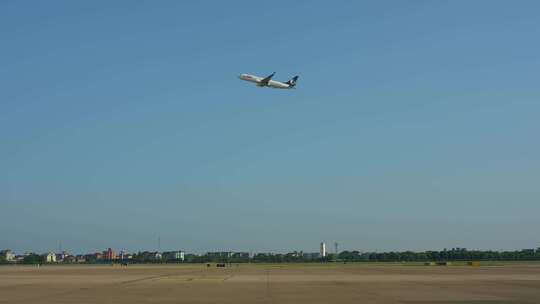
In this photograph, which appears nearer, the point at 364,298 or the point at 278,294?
the point at 364,298

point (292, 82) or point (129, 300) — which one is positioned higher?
point (292, 82)

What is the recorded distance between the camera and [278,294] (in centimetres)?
4497

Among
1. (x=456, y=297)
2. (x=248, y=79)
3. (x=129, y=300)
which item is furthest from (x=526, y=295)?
(x=248, y=79)

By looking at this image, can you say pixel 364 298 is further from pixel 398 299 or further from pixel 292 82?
pixel 292 82

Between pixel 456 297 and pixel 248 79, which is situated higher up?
pixel 248 79

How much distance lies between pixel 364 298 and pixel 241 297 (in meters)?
7.81

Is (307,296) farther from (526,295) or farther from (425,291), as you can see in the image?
(526,295)

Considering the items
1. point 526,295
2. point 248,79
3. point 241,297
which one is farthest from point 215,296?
point 248,79

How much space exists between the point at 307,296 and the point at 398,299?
240 inches

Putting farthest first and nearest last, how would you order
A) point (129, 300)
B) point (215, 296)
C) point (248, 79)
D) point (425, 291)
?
point (248, 79) < point (425, 291) < point (215, 296) < point (129, 300)

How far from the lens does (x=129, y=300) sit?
40250 millimetres

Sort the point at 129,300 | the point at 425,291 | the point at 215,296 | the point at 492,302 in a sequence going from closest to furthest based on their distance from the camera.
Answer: the point at 492,302, the point at 129,300, the point at 215,296, the point at 425,291

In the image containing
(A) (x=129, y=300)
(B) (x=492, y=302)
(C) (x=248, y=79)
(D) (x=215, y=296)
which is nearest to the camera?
(B) (x=492, y=302)

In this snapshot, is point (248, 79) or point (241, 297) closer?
point (241, 297)
